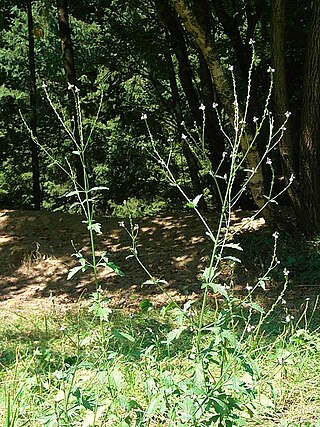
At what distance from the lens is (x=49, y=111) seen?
1137 cm

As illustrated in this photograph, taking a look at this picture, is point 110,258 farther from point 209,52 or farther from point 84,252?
point 209,52

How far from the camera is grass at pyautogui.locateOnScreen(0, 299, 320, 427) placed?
2.44 metres

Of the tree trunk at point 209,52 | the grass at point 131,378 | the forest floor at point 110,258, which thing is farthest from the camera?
the forest floor at point 110,258

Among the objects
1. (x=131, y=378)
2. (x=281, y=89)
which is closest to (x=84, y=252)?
(x=281, y=89)

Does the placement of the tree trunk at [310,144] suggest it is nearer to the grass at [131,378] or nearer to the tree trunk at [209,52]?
the tree trunk at [209,52]

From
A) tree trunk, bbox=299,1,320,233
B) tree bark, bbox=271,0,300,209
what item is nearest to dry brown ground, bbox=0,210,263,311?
tree trunk, bbox=299,1,320,233

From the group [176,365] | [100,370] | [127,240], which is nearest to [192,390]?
[100,370]

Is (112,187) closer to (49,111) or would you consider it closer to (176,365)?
(49,111)

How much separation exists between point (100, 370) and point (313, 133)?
14.8 feet

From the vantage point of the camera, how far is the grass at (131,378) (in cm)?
244

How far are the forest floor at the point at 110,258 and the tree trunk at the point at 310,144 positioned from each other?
519 mm

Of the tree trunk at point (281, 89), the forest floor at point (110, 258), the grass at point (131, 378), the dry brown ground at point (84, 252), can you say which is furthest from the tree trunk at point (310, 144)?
the grass at point (131, 378)

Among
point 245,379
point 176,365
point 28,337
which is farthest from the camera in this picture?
point 28,337

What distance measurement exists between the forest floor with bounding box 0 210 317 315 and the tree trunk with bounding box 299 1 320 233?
519mm
